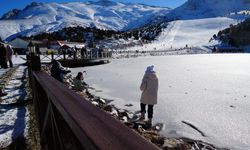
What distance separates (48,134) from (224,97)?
Result: 742 centimetres

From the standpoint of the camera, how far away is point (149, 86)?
6.48 metres

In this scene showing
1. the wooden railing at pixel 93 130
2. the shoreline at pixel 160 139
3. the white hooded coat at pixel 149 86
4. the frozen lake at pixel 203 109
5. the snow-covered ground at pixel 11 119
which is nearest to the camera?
the wooden railing at pixel 93 130

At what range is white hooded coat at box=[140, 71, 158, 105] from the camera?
6.45 m

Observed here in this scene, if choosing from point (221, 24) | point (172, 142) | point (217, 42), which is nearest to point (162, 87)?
point (172, 142)

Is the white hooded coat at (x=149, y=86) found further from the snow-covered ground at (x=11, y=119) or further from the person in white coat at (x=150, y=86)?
the snow-covered ground at (x=11, y=119)

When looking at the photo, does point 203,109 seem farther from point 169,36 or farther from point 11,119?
point 169,36

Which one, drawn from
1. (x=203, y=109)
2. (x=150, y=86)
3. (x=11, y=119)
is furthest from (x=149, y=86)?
(x=11, y=119)

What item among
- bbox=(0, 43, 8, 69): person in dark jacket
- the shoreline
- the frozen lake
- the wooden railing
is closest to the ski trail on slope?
bbox=(0, 43, 8, 69): person in dark jacket

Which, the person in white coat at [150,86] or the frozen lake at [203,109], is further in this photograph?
the person in white coat at [150,86]

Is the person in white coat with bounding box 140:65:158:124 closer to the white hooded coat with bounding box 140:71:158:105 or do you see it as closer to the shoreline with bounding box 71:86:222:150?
the white hooded coat with bounding box 140:71:158:105

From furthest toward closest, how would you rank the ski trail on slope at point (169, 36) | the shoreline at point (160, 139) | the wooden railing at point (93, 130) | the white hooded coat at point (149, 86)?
the ski trail on slope at point (169, 36), the white hooded coat at point (149, 86), the shoreline at point (160, 139), the wooden railing at point (93, 130)

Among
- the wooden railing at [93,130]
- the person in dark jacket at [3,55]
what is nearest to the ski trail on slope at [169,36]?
the person in dark jacket at [3,55]

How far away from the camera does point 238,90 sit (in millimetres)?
10609

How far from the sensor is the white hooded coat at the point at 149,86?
254 inches
